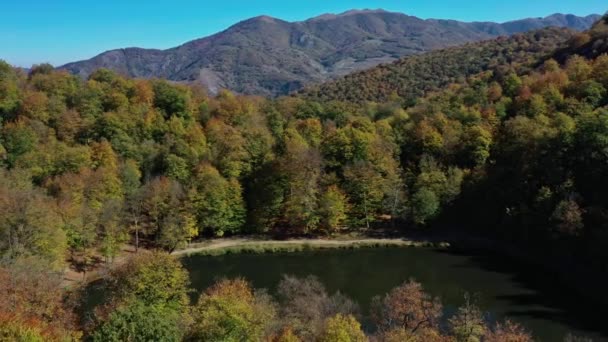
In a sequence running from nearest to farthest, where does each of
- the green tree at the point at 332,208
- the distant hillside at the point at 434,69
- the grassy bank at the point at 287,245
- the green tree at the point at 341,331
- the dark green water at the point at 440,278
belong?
1. the green tree at the point at 341,331
2. the dark green water at the point at 440,278
3. the grassy bank at the point at 287,245
4. the green tree at the point at 332,208
5. the distant hillside at the point at 434,69

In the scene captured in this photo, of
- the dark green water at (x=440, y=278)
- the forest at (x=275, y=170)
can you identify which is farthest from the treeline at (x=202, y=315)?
the dark green water at (x=440, y=278)

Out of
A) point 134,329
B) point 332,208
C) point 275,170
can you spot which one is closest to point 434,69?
point 275,170

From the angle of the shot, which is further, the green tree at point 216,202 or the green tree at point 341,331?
the green tree at point 216,202

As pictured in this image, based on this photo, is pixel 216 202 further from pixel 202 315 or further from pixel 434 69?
pixel 434 69

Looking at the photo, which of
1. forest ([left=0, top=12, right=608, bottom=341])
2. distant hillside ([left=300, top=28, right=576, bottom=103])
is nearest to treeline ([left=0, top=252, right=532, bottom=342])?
forest ([left=0, top=12, right=608, bottom=341])

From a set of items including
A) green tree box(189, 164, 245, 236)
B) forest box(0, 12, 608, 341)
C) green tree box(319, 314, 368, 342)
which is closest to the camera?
green tree box(319, 314, 368, 342)

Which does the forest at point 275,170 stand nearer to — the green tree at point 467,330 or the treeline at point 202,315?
the treeline at point 202,315

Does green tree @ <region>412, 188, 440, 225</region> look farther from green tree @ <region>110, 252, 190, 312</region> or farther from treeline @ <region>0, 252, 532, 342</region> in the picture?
green tree @ <region>110, 252, 190, 312</region>
